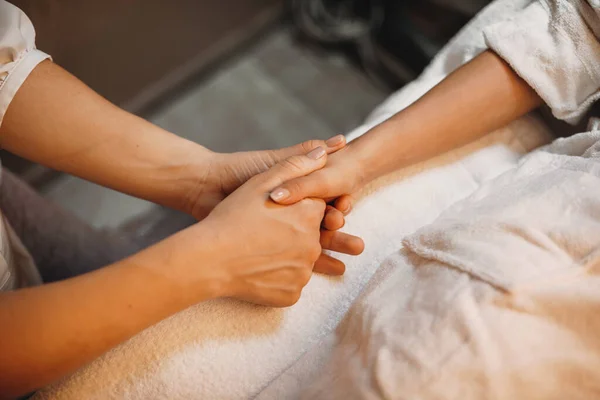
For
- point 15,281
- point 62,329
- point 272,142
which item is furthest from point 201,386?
point 272,142

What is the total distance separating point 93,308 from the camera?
1.73 ft

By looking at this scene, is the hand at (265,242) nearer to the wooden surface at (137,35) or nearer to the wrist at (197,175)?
the wrist at (197,175)

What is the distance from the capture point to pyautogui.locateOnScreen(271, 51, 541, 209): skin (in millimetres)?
708

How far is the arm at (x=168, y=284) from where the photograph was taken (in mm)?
508

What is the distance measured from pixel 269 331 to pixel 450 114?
16.6 inches

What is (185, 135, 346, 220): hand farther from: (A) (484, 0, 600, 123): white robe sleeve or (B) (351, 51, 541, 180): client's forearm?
(A) (484, 0, 600, 123): white robe sleeve

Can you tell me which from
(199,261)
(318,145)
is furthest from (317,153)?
(199,261)

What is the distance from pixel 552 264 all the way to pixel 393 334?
7.5 inches

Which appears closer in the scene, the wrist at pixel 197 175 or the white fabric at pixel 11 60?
the white fabric at pixel 11 60

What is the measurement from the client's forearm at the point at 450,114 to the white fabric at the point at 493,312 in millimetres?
162

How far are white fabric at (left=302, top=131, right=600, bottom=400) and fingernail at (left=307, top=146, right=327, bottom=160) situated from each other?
202 mm

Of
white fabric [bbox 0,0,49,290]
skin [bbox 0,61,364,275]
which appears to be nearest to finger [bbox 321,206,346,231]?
skin [bbox 0,61,364,275]

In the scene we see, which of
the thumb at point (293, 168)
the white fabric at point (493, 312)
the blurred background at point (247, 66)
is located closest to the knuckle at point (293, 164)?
the thumb at point (293, 168)

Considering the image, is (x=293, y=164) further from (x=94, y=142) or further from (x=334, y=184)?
Result: (x=94, y=142)
